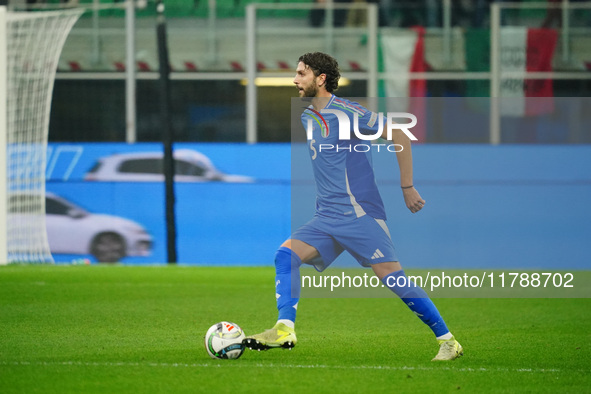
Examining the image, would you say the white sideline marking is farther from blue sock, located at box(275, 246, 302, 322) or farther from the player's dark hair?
the player's dark hair

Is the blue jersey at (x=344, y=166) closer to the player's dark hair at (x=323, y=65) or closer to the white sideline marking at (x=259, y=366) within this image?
the player's dark hair at (x=323, y=65)

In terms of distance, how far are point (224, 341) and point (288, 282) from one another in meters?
0.54

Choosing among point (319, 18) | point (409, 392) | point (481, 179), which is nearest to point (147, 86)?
point (319, 18)

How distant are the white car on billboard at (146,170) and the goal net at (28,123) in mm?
1326

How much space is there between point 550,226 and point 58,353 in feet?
30.6

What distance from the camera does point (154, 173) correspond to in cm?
1619

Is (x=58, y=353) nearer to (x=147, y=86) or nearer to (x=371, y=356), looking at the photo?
(x=371, y=356)

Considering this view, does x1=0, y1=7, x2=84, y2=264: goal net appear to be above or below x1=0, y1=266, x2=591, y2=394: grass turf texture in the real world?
above

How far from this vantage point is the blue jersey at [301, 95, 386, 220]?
671cm

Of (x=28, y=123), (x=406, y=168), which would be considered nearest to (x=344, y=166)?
(x=406, y=168)

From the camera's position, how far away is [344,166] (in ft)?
22.1

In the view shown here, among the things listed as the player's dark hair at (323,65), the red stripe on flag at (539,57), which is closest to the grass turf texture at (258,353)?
the player's dark hair at (323,65)

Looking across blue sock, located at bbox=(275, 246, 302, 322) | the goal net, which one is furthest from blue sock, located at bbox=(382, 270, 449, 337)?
the goal net

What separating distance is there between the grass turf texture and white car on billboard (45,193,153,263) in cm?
336
